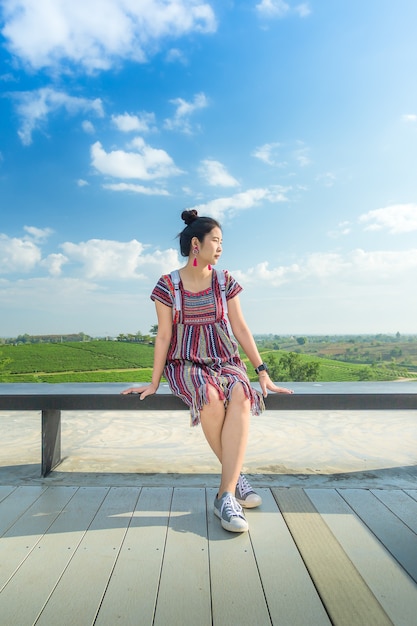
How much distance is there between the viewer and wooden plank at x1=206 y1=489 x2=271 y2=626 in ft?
4.17

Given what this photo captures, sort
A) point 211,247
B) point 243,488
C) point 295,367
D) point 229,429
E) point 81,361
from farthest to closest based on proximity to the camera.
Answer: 1. point 81,361
2. point 295,367
3. point 211,247
4. point 243,488
5. point 229,429

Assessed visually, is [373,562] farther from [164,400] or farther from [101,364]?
[101,364]

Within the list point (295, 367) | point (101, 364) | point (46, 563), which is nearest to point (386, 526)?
point (46, 563)

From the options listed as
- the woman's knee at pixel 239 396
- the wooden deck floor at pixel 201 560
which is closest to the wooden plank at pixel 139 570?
the wooden deck floor at pixel 201 560

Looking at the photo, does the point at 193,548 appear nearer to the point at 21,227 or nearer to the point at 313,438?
the point at 313,438

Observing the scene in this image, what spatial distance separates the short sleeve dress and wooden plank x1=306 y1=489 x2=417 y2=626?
537 mm

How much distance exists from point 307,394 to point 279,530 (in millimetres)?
683

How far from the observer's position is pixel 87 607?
4.32 feet

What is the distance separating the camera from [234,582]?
1.44 m

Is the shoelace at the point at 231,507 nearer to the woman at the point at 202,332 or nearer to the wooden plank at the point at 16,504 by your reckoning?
the woman at the point at 202,332

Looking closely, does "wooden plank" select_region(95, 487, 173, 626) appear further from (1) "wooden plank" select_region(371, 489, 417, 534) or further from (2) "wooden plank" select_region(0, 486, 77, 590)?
(1) "wooden plank" select_region(371, 489, 417, 534)

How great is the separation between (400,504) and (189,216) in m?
1.65

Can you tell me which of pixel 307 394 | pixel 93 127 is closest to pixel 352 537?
pixel 307 394

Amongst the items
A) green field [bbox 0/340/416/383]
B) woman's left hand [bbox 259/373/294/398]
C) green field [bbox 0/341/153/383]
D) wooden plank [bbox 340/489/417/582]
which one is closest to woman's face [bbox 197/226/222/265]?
woman's left hand [bbox 259/373/294/398]
